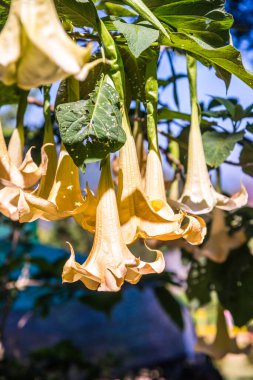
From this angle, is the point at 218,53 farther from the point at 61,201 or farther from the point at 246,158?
the point at 246,158

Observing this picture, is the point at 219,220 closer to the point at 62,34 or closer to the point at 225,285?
the point at 225,285

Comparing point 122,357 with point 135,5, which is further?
point 122,357

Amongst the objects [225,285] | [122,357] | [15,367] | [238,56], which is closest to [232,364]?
[122,357]

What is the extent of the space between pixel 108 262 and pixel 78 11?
0.95 ft

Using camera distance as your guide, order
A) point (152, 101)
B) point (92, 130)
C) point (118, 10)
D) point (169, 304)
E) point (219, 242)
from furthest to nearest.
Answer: point (169, 304) → point (219, 242) → point (118, 10) → point (152, 101) → point (92, 130)

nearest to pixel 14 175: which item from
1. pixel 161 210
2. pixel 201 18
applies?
pixel 161 210

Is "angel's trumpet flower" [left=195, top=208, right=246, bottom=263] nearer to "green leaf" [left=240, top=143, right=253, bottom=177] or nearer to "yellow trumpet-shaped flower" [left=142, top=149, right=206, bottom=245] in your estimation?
"green leaf" [left=240, top=143, right=253, bottom=177]

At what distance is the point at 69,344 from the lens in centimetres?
249

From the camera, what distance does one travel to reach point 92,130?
55 cm

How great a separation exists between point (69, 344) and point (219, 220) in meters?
1.54

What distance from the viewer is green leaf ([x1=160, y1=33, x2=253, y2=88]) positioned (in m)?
0.61

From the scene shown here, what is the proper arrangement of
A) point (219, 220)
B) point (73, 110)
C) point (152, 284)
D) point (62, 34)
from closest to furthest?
1. point (62, 34)
2. point (73, 110)
3. point (219, 220)
4. point (152, 284)

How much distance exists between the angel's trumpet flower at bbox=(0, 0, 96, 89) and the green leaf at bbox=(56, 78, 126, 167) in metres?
0.14

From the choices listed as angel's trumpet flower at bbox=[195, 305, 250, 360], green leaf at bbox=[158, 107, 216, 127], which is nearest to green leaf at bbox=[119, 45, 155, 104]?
green leaf at bbox=[158, 107, 216, 127]
